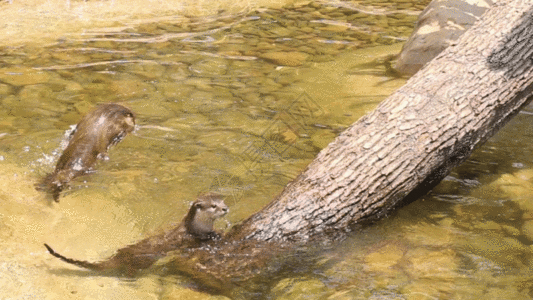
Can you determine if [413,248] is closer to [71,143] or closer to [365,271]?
[365,271]

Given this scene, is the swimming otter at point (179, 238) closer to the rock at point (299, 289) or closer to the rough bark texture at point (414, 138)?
the rough bark texture at point (414, 138)

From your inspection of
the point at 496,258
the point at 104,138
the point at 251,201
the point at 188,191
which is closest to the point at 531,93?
the point at 496,258

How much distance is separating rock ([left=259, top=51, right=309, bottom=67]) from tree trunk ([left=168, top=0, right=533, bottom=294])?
96.4 inches

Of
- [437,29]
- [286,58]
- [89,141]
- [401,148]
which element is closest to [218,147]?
[89,141]

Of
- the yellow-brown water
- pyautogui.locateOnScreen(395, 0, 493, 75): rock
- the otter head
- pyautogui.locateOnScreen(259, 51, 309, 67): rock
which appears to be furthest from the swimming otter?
pyautogui.locateOnScreen(395, 0, 493, 75): rock

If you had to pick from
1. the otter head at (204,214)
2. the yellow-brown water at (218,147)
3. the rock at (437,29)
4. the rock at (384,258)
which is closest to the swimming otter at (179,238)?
the otter head at (204,214)

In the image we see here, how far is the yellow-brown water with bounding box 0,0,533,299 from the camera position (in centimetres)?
324

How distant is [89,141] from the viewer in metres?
4.43

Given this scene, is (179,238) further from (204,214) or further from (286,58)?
(286,58)

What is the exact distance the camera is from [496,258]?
3.43m

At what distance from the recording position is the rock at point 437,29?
593cm

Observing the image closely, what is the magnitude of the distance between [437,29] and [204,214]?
356cm

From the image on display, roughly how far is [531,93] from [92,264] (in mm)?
2782

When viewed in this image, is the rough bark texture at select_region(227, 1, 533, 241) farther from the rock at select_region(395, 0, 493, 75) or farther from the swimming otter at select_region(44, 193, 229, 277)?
the rock at select_region(395, 0, 493, 75)
